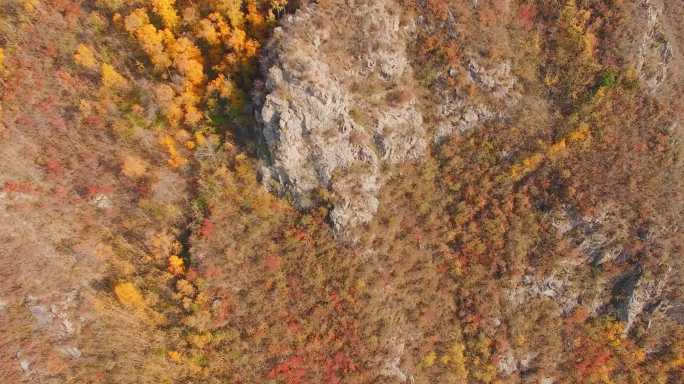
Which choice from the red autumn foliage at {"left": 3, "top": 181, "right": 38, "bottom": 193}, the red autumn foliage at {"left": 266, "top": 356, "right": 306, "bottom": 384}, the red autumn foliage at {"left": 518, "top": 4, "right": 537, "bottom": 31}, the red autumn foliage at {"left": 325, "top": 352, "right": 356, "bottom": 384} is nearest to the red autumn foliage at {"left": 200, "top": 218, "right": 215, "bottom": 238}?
the red autumn foliage at {"left": 266, "top": 356, "right": 306, "bottom": 384}

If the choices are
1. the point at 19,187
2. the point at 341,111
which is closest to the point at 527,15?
the point at 341,111

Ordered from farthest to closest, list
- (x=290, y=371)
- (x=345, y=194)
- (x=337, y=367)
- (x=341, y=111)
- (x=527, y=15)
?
(x=527, y=15), (x=337, y=367), (x=345, y=194), (x=290, y=371), (x=341, y=111)

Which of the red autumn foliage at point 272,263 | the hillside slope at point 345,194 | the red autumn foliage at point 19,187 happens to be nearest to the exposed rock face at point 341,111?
the hillside slope at point 345,194

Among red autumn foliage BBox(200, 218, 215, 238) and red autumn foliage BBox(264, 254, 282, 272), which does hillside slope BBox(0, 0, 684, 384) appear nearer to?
red autumn foliage BBox(264, 254, 282, 272)

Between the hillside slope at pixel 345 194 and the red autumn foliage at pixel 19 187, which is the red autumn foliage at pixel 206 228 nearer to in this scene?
the hillside slope at pixel 345 194

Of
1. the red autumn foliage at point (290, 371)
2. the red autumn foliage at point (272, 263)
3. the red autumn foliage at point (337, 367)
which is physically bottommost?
the red autumn foliage at point (290, 371)

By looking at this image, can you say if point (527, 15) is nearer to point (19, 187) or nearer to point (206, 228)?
point (206, 228)

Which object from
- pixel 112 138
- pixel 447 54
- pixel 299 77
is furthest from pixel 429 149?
pixel 112 138

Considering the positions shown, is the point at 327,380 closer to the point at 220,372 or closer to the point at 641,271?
the point at 220,372
